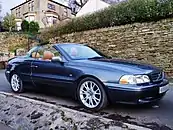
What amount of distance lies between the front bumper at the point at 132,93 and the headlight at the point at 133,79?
86mm

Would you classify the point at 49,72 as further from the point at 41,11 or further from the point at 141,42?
the point at 41,11

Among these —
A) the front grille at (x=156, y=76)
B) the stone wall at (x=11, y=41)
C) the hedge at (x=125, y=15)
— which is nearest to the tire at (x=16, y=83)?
the front grille at (x=156, y=76)

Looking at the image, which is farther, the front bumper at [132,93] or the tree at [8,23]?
the tree at [8,23]

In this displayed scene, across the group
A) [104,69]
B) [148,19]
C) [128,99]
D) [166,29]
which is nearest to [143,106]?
[128,99]

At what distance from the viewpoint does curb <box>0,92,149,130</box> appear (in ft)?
13.5

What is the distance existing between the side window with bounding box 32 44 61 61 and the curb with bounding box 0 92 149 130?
1117mm

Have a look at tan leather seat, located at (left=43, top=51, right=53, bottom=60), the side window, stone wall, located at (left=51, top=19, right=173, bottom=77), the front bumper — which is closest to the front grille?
the front bumper

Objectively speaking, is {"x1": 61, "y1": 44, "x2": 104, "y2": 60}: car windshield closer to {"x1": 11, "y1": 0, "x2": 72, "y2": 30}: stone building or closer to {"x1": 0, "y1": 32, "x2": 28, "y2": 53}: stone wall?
{"x1": 0, "y1": 32, "x2": 28, "y2": 53}: stone wall

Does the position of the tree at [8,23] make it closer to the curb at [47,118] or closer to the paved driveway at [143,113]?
the paved driveway at [143,113]

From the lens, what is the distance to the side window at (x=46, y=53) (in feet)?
19.8

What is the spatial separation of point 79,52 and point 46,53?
0.76 metres

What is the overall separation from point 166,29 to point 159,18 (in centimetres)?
65

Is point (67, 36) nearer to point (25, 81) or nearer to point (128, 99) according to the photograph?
point (25, 81)

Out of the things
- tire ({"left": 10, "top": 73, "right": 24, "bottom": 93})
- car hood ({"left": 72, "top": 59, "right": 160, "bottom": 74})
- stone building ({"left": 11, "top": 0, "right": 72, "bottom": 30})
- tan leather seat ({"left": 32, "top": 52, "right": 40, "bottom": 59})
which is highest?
stone building ({"left": 11, "top": 0, "right": 72, "bottom": 30})
